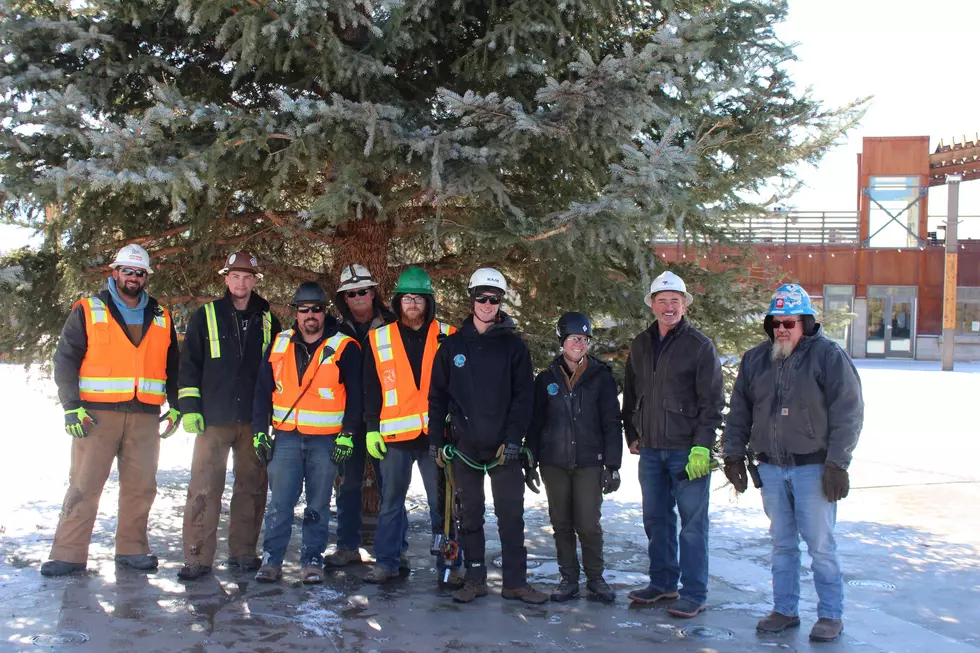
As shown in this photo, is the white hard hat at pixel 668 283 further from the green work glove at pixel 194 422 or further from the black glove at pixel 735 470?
the green work glove at pixel 194 422

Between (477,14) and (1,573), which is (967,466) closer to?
(477,14)

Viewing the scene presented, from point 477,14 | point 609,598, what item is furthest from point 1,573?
point 477,14

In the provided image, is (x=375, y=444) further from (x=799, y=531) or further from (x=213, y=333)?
(x=799, y=531)

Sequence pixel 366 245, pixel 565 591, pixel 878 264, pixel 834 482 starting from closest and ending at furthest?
1. pixel 834 482
2. pixel 565 591
3. pixel 366 245
4. pixel 878 264

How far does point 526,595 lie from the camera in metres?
5.51

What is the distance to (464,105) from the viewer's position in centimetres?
521

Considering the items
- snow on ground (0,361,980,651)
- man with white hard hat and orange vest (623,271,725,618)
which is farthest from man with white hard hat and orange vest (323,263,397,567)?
man with white hard hat and orange vest (623,271,725,618)

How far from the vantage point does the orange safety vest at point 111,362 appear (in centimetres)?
582

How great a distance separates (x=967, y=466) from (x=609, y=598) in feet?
23.5

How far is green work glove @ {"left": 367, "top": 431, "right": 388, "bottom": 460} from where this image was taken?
227 inches

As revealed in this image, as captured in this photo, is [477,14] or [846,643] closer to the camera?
[846,643]

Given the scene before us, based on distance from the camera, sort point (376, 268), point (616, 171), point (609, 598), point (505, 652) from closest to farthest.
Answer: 1. point (505, 652)
2. point (616, 171)
3. point (609, 598)
4. point (376, 268)

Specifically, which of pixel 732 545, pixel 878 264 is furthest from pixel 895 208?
pixel 732 545

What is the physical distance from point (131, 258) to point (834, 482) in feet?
15.5
